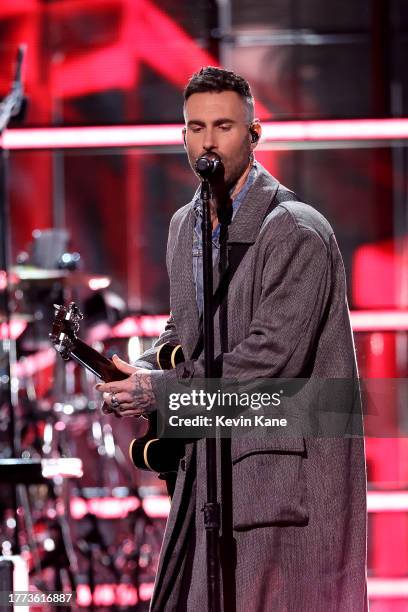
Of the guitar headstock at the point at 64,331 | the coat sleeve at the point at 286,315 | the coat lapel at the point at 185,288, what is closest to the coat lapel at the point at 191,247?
the coat lapel at the point at 185,288

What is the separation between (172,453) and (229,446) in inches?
8.6

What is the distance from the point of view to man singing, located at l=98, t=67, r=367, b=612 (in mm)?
2389

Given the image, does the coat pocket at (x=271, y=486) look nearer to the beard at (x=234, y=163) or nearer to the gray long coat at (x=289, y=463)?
the gray long coat at (x=289, y=463)

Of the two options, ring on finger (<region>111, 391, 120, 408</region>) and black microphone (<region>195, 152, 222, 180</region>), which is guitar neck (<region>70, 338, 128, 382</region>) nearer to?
ring on finger (<region>111, 391, 120, 408</region>)

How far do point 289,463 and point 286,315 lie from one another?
13.0 inches

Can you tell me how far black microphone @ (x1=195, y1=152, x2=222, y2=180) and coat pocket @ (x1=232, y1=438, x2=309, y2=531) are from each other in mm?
602

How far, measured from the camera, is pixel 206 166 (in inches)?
94.3

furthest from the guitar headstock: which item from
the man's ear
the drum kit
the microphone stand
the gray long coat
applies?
the drum kit

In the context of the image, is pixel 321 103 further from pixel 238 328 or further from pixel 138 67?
pixel 238 328

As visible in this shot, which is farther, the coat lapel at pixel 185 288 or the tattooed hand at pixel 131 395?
the coat lapel at pixel 185 288

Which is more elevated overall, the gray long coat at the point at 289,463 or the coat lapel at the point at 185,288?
the coat lapel at the point at 185,288

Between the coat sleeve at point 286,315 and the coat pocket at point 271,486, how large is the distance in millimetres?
173

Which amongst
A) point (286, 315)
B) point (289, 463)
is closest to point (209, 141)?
point (286, 315)

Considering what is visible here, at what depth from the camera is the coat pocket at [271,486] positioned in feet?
7.86
